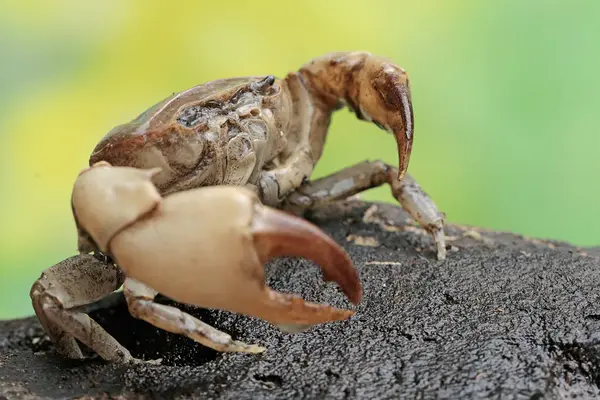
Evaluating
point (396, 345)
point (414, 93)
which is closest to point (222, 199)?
point (396, 345)

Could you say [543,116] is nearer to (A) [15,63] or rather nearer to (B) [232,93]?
(B) [232,93]

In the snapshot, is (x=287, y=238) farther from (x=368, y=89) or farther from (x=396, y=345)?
(x=368, y=89)

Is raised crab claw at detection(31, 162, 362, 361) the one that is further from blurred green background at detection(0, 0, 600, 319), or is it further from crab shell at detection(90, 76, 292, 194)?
blurred green background at detection(0, 0, 600, 319)

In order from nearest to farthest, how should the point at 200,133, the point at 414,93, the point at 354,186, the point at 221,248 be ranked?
the point at 221,248, the point at 200,133, the point at 354,186, the point at 414,93

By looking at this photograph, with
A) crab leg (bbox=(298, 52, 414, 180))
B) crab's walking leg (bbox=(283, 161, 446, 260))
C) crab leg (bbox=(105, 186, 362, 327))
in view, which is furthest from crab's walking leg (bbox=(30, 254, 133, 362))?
crab leg (bbox=(298, 52, 414, 180))

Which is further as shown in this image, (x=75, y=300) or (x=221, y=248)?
(x=75, y=300)
